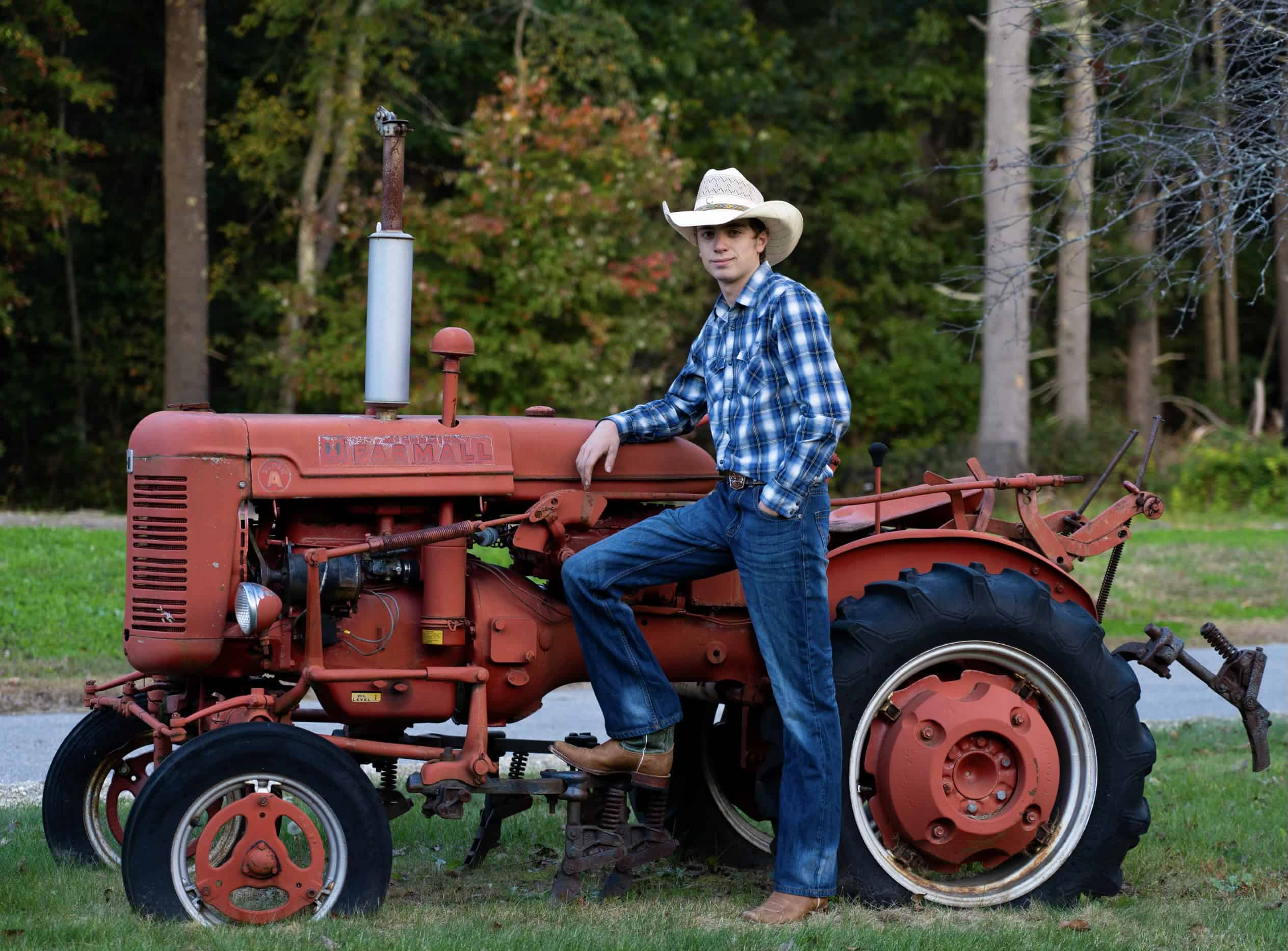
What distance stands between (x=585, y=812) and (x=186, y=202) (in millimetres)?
15377

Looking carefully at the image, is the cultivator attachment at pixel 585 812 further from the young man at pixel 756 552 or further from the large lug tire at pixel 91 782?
the large lug tire at pixel 91 782

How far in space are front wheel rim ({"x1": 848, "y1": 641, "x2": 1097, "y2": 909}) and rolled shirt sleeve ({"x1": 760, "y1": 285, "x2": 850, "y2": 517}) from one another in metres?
0.75

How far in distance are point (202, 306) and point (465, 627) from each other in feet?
50.4

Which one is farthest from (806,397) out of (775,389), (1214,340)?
(1214,340)

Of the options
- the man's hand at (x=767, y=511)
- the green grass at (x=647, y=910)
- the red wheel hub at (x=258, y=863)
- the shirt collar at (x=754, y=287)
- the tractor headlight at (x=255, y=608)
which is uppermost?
the shirt collar at (x=754, y=287)

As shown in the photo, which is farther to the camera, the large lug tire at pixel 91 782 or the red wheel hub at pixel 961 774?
the large lug tire at pixel 91 782

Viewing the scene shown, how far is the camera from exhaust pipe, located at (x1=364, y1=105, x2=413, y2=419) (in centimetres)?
489

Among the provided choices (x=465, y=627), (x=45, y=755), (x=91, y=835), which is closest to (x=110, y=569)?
(x=45, y=755)

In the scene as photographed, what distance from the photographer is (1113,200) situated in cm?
722

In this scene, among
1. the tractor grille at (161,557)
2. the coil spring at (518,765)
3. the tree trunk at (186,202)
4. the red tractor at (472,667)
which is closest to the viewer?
the red tractor at (472,667)

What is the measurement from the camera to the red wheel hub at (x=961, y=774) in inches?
→ 193

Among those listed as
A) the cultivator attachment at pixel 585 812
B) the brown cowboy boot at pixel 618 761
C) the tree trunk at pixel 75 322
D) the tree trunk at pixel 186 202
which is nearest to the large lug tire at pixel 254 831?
the cultivator attachment at pixel 585 812

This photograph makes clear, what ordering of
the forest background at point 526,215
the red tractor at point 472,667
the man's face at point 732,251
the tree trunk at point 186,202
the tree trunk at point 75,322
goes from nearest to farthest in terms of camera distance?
1. the red tractor at point 472,667
2. the man's face at point 732,251
3. the tree trunk at point 186,202
4. the forest background at point 526,215
5. the tree trunk at point 75,322

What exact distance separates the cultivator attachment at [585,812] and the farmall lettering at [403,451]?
2.82ft
